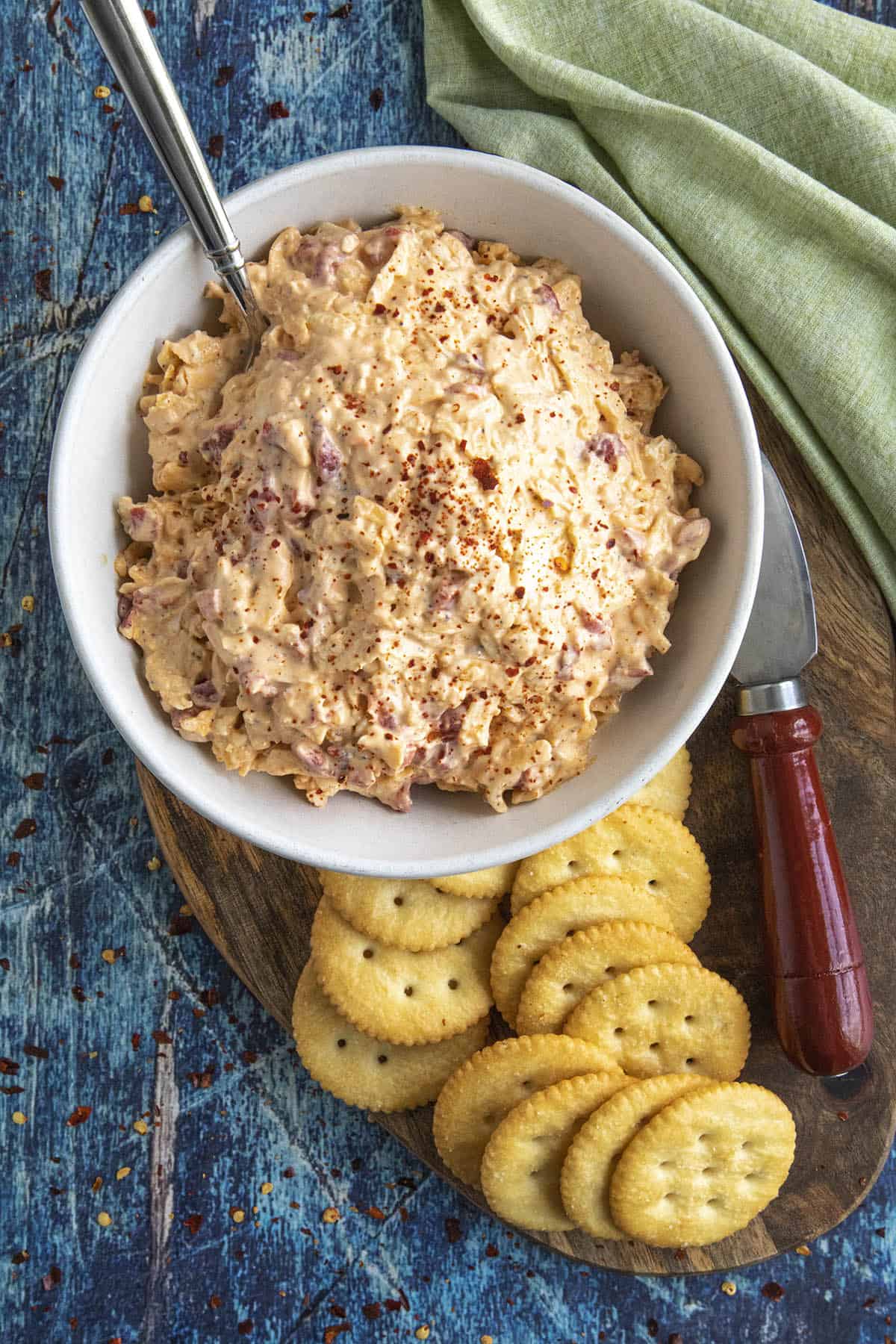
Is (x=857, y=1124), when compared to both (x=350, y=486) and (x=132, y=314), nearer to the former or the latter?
(x=350, y=486)

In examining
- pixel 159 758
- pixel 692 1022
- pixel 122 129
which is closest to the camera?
pixel 159 758

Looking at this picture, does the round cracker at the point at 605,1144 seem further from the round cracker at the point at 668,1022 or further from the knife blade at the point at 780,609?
the knife blade at the point at 780,609

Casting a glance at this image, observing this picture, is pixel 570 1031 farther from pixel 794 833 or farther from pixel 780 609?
pixel 780 609

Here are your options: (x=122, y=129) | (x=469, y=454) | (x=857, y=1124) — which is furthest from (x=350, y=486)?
(x=857, y=1124)

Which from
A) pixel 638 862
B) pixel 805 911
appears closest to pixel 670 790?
pixel 638 862

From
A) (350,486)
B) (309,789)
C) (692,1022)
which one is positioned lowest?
(692,1022)

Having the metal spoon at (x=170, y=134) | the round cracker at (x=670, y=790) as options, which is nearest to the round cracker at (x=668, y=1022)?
the round cracker at (x=670, y=790)

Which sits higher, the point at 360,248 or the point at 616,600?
the point at 360,248

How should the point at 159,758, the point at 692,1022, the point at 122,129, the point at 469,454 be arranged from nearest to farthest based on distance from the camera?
the point at 469,454
the point at 159,758
the point at 692,1022
the point at 122,129
